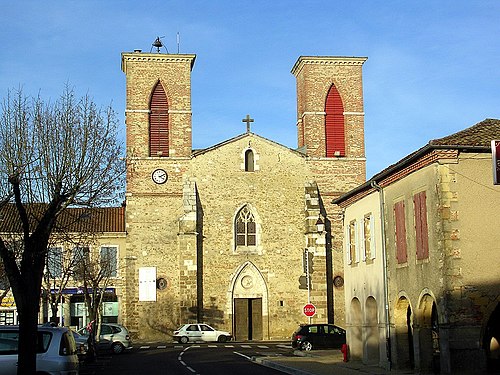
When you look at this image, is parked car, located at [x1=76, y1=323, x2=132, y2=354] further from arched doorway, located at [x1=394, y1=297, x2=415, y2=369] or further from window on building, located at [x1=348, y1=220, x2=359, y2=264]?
arched doorway, located at [x1=394, y1=297, x2=415, y2=369]

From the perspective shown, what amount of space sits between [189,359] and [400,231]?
11.3 m

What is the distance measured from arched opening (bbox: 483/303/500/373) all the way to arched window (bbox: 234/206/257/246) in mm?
24332

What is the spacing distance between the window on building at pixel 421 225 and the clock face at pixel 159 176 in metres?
25.0

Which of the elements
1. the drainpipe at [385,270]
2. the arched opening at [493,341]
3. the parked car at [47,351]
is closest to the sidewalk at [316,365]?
the drainpipe at [385,270]

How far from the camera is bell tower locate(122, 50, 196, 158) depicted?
46.4m

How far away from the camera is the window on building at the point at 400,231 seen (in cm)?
2405

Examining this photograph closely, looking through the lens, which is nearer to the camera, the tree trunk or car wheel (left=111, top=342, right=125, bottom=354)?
the tree trunk

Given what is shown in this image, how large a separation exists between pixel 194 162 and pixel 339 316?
12.1 metres

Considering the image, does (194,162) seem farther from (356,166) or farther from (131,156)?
(356,166)

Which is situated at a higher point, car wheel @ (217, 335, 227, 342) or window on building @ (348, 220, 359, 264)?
window on building @ (348, 220, 359, 264)

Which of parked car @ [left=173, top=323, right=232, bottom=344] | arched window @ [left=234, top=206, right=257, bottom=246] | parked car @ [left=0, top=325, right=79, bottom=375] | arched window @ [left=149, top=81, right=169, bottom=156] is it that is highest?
arched window @ [left=149, top=81, right=169, bottom=156]

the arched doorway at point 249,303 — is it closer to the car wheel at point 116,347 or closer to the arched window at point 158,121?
the arched window at point 158,121

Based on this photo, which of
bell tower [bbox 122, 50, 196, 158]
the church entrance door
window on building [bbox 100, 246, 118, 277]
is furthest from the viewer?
window on building [bbox 100, 246, 118, 277]

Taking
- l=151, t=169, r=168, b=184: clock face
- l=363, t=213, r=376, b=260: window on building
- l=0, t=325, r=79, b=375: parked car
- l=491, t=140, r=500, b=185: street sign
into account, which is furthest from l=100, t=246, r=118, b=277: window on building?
l=491, t=140, r=500, b=185: street sign
